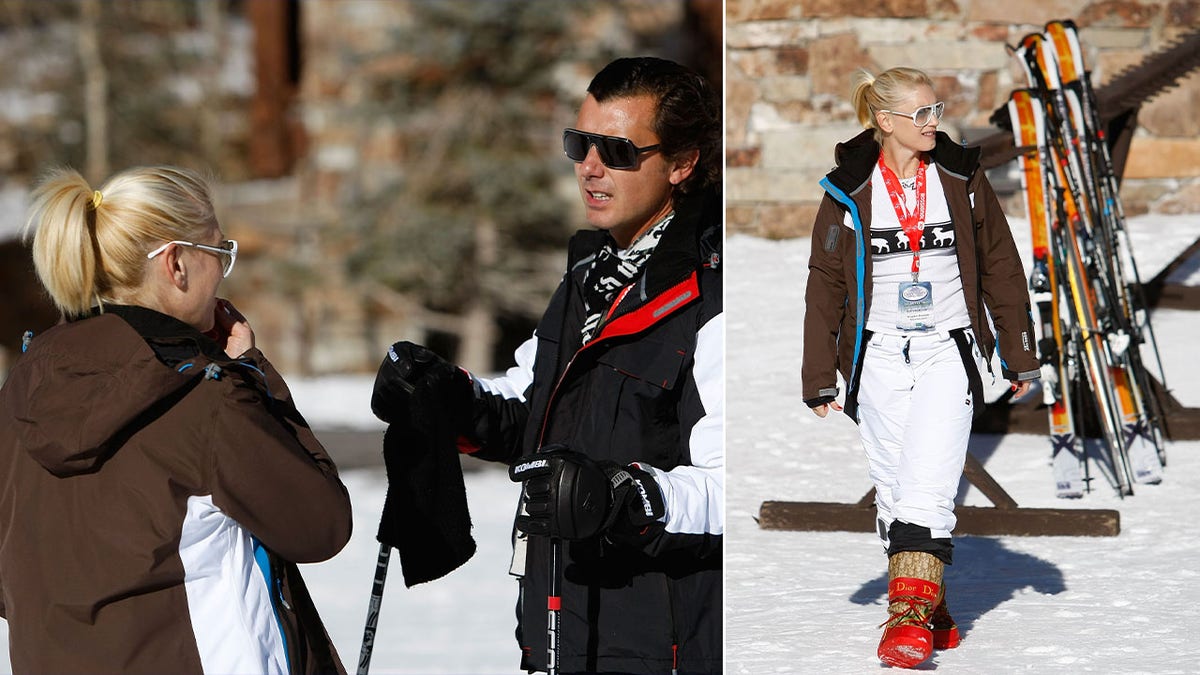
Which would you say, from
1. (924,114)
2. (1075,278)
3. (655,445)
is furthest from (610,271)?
(1075,278)

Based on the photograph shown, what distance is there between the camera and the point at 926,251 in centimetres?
209

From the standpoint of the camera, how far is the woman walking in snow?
6.84ft

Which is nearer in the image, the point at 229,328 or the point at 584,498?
the point at 584,498

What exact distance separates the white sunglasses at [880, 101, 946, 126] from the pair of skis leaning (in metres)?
0.57

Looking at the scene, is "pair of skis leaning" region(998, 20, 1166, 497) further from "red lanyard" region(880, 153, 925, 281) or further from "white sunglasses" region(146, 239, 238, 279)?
"white sunglasses" region(146, 239, 238, 279)

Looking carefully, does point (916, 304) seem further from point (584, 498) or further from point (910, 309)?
point (584, 498)

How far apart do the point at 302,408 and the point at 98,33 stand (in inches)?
324

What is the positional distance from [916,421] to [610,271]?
1.73ft

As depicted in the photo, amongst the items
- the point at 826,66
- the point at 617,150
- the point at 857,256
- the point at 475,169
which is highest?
the point at 826,66

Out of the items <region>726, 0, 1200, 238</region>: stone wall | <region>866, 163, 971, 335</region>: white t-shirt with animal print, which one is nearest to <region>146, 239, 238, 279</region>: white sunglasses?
<region>726, 0, 1200, 238</region>: stone wall

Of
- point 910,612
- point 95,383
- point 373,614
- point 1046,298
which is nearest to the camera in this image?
point 95,383

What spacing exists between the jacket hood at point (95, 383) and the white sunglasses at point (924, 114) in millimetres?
980

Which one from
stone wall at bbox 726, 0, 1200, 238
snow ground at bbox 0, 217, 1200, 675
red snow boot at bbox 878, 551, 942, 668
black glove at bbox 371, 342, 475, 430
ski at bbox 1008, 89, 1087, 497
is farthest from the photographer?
stone wall at bbox 726, 0, 1200, 238

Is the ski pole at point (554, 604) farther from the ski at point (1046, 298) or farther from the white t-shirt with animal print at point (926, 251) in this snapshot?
the ski at point (1046, 298)
